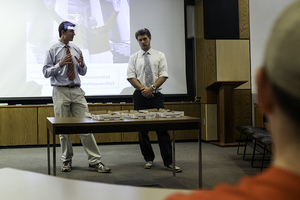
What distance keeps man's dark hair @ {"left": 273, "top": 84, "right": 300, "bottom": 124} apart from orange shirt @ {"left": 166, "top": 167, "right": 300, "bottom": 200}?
51 mm

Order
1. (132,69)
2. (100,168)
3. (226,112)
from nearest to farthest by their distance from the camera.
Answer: (100,168), (132,69), (226,112)

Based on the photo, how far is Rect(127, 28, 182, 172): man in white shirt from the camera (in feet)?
10.9

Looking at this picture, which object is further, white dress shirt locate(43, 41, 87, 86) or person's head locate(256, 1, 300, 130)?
white dress shirt locate(43, 41, 87, 86)

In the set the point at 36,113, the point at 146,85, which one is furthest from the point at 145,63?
the point at 36,113

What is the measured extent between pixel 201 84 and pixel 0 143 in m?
3.86


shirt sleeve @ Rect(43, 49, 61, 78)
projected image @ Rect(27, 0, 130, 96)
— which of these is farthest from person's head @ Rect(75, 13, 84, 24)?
shirt sleeve @ Rect(43, 49, 61, 78)

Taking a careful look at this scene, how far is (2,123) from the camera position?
497 centimetres

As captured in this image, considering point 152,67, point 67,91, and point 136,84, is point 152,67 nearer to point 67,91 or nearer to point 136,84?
point 136,84

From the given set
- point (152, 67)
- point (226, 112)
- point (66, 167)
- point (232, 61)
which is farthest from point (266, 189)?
point (232, 61)

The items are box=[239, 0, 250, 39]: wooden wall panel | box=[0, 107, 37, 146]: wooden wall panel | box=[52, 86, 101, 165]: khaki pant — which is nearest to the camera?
box=[52, 86, 101, 165]: khaki pant

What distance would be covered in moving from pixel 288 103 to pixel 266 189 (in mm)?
79

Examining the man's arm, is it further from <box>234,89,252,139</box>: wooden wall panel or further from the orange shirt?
the orange shirt

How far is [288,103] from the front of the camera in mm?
253

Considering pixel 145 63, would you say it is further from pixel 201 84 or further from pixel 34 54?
pixel 34 54
